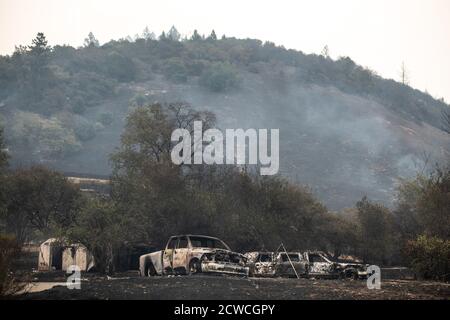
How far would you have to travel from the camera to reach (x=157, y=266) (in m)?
26.4

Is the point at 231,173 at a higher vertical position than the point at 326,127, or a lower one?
lower

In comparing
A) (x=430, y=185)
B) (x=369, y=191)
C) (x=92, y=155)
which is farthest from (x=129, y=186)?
(x=92, y=155)

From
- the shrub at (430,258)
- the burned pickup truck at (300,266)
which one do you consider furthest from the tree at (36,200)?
the shrub at (430,258)

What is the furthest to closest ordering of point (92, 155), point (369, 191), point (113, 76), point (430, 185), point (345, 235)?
point (113, 76)
point (92, 155)
point (369, 191)
point (345, 235)
point (430, 185)

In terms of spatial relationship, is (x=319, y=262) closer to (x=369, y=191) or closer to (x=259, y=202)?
(x=259, y=202)

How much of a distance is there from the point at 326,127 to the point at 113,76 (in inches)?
2422

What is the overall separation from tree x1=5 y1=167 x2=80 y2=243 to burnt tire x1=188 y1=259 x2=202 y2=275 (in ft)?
58.4

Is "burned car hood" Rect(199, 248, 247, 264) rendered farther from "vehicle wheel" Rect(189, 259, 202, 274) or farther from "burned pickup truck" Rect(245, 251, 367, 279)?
"burned pickup truck" Rect(245, 251, 367, 279)

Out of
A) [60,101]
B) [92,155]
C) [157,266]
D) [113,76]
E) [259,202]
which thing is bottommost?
[157,266]

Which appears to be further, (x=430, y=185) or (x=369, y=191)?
(x=369, y=191)

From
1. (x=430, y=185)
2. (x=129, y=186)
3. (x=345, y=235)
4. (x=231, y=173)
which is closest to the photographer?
(x=430, y=185)

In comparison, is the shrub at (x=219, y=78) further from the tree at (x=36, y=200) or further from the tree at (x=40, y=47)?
the tree at (x=36, y=200)

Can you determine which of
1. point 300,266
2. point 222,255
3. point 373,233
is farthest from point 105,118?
point 222,255

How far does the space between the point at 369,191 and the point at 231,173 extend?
8155 centimetres
